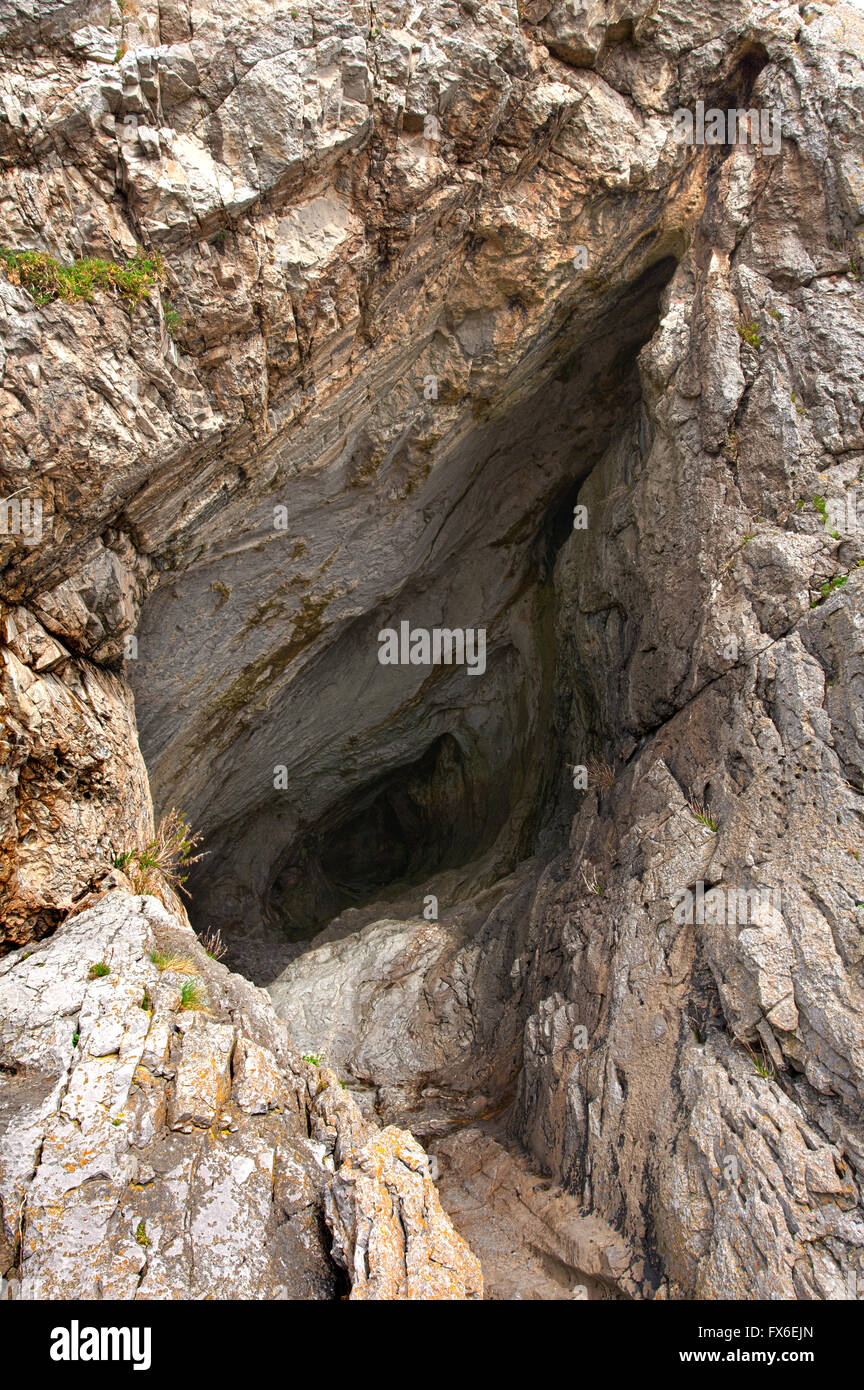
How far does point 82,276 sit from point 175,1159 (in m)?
5.78

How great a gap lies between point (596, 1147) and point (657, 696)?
14.2 feet

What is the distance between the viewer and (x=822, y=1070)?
5477 mm

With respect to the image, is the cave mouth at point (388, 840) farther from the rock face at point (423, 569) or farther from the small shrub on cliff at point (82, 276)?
the small shrub on cliff at point (82, 276)

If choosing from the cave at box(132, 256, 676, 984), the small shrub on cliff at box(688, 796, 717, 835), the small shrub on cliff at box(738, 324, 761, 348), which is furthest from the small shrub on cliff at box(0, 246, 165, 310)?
the small shrub on cliff at box(688, 796, 717, 835)

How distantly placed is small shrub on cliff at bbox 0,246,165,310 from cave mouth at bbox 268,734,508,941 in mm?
9247

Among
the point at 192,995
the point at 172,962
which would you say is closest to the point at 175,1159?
the point at 192,995

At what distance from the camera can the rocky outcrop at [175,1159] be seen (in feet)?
13.5

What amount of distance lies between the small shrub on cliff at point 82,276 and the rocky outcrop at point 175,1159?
4498mm

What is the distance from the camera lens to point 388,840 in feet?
53.0

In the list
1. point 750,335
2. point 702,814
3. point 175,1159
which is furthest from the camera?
point 750,335

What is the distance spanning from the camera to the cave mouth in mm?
14188

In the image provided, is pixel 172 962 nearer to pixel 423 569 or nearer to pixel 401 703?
pixel 423 569
